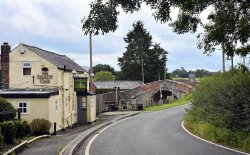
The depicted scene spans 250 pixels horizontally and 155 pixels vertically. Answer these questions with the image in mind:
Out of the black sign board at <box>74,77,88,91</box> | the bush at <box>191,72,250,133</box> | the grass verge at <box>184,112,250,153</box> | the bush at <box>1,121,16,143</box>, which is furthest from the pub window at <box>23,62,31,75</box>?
the bush at <box>1,121,16,143</box>

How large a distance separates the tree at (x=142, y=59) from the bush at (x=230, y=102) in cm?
8316

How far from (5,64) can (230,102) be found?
70.0 ft

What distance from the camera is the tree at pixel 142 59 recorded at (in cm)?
10954

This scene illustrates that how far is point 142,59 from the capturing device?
10912cm

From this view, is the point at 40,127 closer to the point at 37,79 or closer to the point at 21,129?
the point at 21,129

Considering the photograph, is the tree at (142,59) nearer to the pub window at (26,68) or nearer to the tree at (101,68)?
the tree at (101,68)

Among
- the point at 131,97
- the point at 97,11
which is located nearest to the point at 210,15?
the point at 97,11

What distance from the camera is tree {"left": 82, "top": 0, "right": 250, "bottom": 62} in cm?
1383

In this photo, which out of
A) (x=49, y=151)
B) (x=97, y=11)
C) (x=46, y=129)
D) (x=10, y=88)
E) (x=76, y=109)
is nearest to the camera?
(x=97, y=11)

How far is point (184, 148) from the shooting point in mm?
18844

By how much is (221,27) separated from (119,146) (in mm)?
7090

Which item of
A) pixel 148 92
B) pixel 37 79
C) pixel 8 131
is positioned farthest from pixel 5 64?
pixel 148 92

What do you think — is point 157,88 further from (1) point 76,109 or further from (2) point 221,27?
(2) point 221,27

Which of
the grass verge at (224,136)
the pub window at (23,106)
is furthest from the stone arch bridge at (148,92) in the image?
the grass verge at (224,136)
